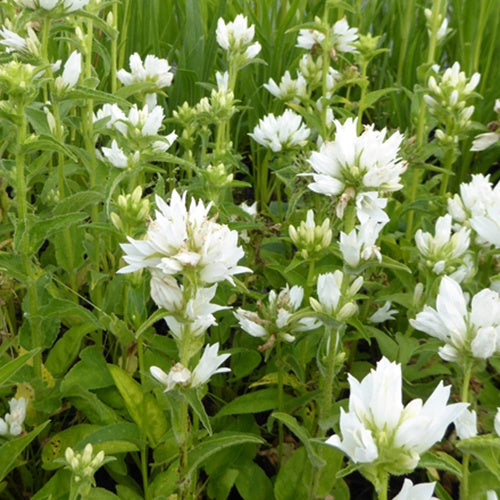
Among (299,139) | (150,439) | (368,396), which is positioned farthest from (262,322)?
(299,139)

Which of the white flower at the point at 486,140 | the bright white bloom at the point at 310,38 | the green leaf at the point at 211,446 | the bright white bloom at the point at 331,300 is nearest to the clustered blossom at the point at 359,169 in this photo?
the bright white bloom at the point at 331,300

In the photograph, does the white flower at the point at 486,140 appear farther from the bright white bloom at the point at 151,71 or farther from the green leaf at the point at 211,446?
the green leaf at the point at 211,446

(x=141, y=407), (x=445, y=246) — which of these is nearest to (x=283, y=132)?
(x=445, y=246)

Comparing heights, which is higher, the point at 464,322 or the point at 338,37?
the point at 338,37

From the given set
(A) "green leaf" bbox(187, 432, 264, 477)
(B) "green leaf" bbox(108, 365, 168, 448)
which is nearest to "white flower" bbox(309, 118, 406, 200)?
(A) "green leaf" bbox(187, 432, 264, 477)

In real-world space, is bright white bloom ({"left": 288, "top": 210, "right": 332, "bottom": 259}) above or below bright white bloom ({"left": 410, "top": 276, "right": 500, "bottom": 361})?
below

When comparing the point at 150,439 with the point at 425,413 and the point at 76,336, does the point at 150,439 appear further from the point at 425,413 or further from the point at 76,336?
the point at 425,413

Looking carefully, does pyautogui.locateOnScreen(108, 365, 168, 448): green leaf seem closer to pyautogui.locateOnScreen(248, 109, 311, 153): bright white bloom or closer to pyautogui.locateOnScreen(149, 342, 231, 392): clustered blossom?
pyautogui.locateOnScreen(149, 342, 231, 392): clustered blossom

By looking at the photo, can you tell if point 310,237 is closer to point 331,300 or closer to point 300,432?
point 331,300
